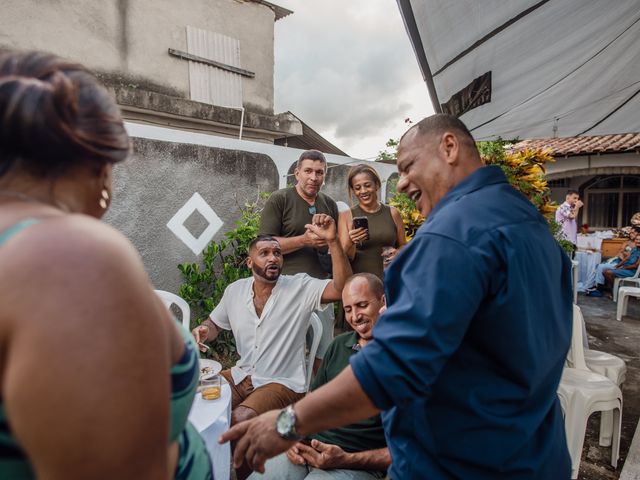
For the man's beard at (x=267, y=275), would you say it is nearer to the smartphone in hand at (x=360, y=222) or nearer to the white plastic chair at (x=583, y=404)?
the smartphone in hand at (x=360, y=222)

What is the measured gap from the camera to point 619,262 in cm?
897

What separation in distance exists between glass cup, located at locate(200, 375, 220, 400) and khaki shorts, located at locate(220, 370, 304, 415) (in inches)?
19.9

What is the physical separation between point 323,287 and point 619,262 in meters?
8.61

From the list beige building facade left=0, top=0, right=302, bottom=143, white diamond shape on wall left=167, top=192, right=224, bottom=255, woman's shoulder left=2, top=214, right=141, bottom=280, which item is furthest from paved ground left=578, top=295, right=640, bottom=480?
beige building facade left=0, top=0, right=302, bottom=143

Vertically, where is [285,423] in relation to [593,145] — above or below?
below

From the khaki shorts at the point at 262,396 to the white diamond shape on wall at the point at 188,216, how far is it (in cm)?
186

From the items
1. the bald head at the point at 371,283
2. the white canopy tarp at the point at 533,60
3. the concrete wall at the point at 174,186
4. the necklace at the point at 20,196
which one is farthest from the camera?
the concrete wall at the point at 174,186

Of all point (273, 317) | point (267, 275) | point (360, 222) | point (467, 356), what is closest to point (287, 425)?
point (467, 356)

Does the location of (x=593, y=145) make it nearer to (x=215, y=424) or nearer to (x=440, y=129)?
(x=440, y=129)

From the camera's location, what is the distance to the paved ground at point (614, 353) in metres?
3.14

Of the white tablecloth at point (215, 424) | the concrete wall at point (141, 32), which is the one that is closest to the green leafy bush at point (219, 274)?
the white tablecloth at point (215, 424)

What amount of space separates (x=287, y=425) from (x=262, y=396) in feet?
5.22

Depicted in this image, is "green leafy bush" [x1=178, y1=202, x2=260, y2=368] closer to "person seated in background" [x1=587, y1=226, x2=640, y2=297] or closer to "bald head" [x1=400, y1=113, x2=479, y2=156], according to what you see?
"bald head" [x1=400, y1=113, x2=479, y2=156]

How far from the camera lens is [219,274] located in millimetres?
4605
